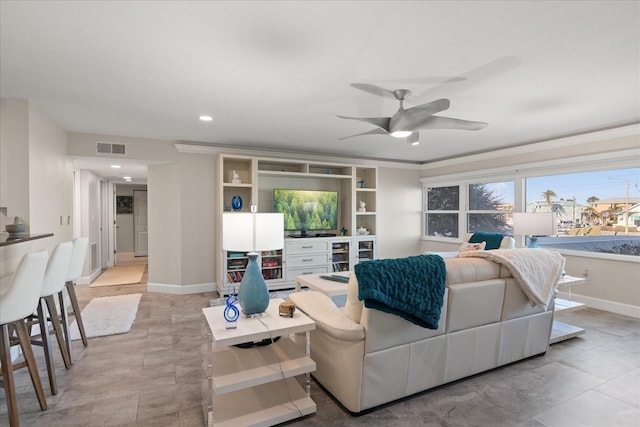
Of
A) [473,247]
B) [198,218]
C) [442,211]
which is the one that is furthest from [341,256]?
[198,218]

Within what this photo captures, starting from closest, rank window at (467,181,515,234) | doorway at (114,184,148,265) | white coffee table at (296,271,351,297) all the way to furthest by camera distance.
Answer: white coffee table at (296,271,351,297) → window at (467,181,515,234) → doorway at (114,184,148,265)

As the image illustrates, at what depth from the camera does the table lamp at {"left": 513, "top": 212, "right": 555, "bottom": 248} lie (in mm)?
3721

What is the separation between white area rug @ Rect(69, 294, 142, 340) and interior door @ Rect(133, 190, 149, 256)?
5043 mm

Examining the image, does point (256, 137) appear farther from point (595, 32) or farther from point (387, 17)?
point (595, 32)

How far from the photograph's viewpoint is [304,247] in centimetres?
545

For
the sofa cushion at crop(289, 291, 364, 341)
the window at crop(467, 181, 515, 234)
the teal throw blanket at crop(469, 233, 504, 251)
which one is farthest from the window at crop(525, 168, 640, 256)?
the sofa cushion at crop(289, 291, 364, 341)

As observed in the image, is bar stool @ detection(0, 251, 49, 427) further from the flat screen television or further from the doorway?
the doorway

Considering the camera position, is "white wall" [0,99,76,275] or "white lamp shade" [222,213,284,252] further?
"white wall" [0,99,76,275]

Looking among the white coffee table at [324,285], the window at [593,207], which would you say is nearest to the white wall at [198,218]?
the white coffee table at [324,285]

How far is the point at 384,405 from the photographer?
212cm

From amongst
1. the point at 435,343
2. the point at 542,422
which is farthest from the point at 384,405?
the point at 542,422

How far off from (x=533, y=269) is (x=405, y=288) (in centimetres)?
132

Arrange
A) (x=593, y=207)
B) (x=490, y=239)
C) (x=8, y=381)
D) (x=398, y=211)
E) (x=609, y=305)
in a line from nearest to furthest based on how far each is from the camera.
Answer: (x=8, y=381), (x=609, y=305), (x=593, y=207), (x=490, y=239), (x=398, y=211)

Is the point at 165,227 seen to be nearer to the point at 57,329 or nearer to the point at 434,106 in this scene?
the point at 57,329
